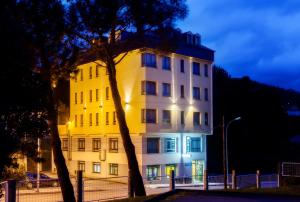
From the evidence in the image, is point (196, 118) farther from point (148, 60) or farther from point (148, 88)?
point (148, 60)

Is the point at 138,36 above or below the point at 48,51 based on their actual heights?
above

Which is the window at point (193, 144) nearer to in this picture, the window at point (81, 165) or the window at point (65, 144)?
the window at point (81, 165)

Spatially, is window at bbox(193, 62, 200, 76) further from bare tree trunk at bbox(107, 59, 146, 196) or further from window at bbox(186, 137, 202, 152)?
bare tree trunk at bbox(107, 59, 146, 196)

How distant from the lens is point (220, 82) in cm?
6662

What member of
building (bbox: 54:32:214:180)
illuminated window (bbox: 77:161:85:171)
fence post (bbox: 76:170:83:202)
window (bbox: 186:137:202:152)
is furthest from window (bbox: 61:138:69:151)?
fence post (bbox: 76:170:83:202)

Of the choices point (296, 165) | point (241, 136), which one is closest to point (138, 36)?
point (296, 165)

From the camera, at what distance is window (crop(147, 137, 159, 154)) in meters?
49.6

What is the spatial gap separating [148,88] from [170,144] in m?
6.66

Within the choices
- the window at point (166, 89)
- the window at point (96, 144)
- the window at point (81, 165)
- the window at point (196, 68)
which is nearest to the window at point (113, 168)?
the window at point (96, 144)

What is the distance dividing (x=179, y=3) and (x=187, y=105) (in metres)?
30.4

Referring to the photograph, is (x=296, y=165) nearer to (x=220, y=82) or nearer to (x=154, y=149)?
(x=154, y=149)

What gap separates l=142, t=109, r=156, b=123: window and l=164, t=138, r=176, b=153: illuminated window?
122 inches

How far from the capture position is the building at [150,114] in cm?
4925

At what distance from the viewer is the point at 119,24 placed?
2266 centimetres
